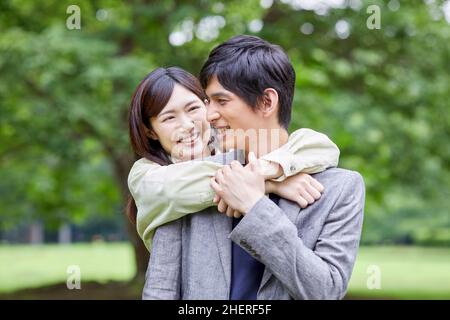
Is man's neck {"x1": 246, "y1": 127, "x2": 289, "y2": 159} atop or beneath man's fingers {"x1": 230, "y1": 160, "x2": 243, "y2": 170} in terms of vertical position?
atop

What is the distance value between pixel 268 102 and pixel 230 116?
0.10 m

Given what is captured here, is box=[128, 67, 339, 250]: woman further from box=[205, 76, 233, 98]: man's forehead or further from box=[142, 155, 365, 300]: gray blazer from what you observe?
box=[205, 76, 233, 98]: man's forehead

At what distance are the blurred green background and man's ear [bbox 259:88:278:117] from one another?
517 cm

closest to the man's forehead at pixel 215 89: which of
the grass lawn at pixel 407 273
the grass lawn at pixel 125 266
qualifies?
the grass lawn at pixel 407 273

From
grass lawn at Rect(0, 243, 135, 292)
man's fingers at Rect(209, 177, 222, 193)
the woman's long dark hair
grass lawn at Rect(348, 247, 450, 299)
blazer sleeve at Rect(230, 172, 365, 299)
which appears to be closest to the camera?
blazer sleeve at Rect(230, 172, 365, 299)

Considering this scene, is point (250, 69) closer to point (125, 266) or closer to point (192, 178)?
point (192, 178)

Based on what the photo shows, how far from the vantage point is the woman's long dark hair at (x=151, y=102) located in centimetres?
187

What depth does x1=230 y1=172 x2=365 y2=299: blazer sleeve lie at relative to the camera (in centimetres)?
153

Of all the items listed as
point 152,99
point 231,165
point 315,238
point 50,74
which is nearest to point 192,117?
point 152,99

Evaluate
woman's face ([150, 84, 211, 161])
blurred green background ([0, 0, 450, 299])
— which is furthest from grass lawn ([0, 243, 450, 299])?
woman's face ([150, 84, 211, 161])

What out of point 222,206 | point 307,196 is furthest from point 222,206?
point 307,196

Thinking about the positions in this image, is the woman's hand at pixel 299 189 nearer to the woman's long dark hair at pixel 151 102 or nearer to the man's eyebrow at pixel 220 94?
the man's eyebrow at pixel 220 94

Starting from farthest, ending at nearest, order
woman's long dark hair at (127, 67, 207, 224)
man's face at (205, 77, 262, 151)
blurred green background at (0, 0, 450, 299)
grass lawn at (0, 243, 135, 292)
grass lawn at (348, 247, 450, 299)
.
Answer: grass lawn at (0, 243, 135, 292) < grass lawn at (348, 247, 450, 299) < blurred green background at (0, 0, 450, 299) < woman's long dark hair at (127, 67, 207, 224) < man's face at (205, 77, 262, 151)

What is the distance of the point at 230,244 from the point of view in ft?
5.58
